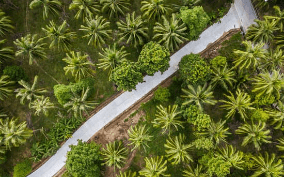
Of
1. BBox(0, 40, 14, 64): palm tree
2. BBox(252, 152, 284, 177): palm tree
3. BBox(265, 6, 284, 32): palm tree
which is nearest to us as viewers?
BBox(252, 152, 284, 177): palm tree

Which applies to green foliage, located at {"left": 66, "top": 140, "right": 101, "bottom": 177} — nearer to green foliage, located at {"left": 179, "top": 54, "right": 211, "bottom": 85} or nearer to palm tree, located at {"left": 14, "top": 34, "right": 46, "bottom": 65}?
palm tree, located at {"left": 14, "top": 34, "right": 46, "bottom": 65}

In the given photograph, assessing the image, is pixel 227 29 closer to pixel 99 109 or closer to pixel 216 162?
pixel 216 162

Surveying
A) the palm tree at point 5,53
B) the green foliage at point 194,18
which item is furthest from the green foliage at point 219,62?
the palm tree at point 5,53

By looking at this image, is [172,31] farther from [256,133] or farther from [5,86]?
[5,86]

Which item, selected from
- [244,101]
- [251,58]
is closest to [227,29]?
[251,58]

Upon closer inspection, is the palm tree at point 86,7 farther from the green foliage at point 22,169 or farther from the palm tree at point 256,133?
the palm tree at point 256,133

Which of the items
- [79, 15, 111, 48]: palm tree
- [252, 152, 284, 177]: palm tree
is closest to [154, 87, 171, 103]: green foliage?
[79, 15, 111, 48]: palm tree
